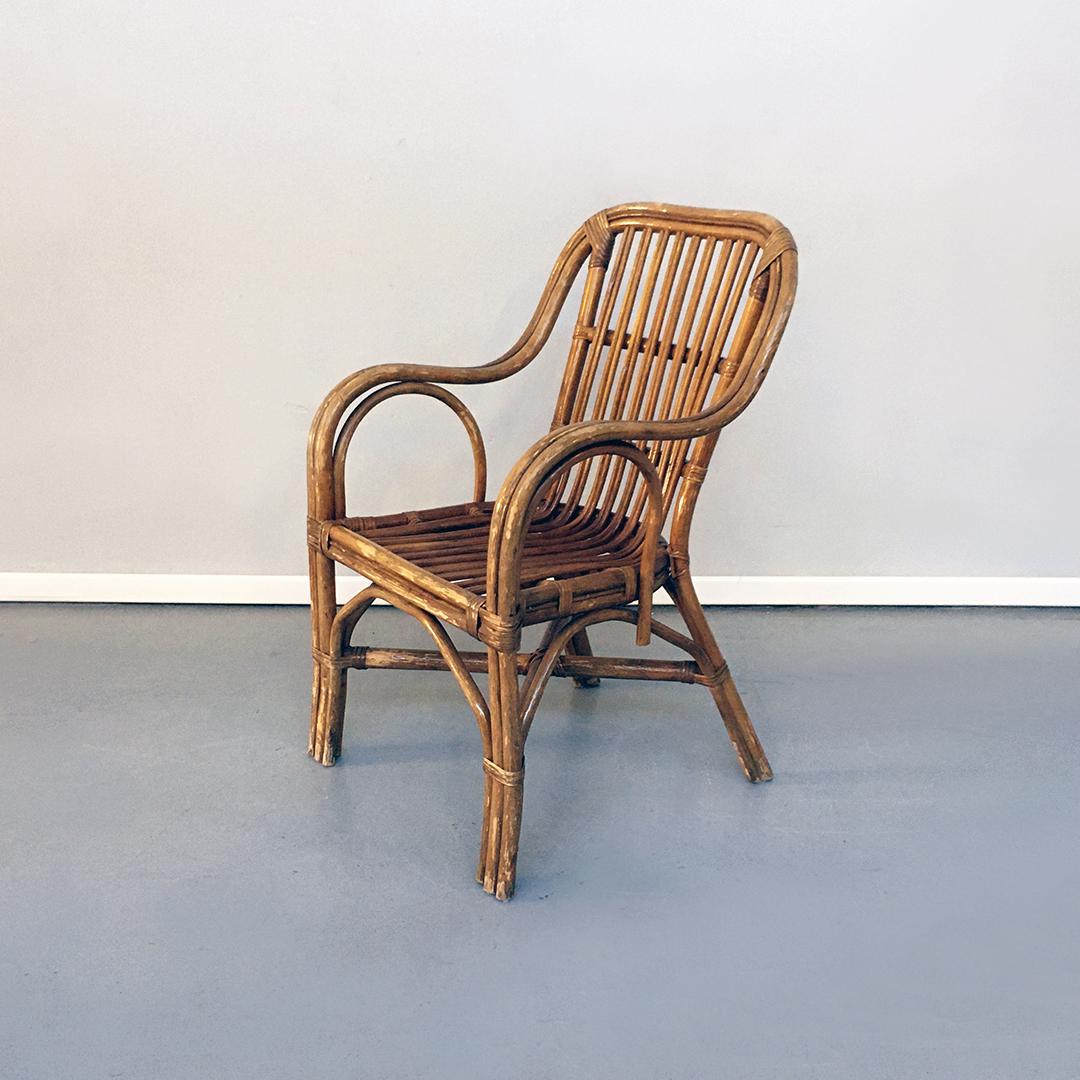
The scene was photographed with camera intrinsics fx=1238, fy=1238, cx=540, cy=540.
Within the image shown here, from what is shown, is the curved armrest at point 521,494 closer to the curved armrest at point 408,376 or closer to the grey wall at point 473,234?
the curved armrest at point 408,376

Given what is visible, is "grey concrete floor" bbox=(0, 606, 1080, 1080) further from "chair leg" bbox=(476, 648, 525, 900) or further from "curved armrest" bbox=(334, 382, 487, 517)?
"curved armrest" bbox=(334, 382, 487, 517)

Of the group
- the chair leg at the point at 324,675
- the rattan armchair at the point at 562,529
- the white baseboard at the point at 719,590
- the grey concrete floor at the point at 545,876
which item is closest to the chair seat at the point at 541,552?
the rattan armchair at the point at 562,529

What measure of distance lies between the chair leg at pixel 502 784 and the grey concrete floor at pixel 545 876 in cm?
5

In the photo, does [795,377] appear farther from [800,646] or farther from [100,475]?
[100,475]

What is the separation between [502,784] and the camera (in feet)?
6.04

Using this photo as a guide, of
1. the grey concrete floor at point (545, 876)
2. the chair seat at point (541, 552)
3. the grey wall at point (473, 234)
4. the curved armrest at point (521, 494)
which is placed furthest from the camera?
A: the grey wall at point (473, 234)

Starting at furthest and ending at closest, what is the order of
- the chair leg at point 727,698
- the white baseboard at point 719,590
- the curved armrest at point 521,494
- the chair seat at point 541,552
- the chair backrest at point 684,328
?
the white baseboard at point 719,590 < the chair leg at point 727,698 < the chair backrest at point 684,328 < the chair seat at point 541,552 < the curved armrest at point 521,494

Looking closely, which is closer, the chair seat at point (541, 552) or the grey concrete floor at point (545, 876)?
the grey concrete floor at point (545, 876)

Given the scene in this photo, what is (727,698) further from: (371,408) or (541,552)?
(371,408)

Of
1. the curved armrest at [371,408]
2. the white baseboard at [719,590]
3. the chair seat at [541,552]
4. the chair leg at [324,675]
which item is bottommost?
the white baseboard at [719,590]

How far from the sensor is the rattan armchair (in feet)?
5.97

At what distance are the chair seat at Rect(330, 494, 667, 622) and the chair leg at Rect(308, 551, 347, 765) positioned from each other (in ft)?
0.34

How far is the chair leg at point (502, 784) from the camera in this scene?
1.81 m

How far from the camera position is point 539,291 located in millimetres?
2811
